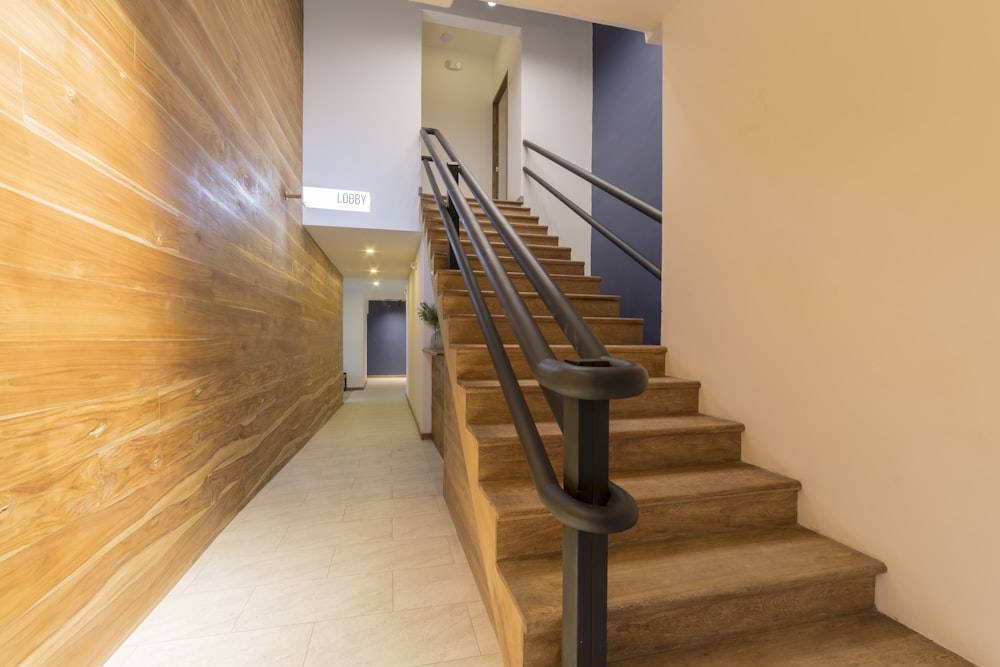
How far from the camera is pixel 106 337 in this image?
1.31 m

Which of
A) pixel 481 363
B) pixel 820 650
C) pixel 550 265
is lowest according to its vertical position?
pixel 820 650

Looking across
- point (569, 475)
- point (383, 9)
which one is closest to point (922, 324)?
point (569, 475)

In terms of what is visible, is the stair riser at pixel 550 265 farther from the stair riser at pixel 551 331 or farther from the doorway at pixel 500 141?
the doorway at pixel 500 141

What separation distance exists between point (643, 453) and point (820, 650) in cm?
76

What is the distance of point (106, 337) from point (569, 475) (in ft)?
4.99

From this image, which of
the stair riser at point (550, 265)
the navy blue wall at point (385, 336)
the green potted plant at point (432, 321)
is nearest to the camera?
the stair riser at point (550, 265)

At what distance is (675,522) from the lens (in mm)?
1455

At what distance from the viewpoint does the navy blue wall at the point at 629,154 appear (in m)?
3.38

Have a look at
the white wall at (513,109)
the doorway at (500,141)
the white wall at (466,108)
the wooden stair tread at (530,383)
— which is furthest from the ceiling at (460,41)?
the wooden stair tread at (530,383)

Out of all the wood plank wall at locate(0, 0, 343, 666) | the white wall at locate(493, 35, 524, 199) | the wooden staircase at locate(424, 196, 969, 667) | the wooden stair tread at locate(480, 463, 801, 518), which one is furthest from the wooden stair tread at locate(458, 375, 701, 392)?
the white wall at locate(493, 35, 524, 199)

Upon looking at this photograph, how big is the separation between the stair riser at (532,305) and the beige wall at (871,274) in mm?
916

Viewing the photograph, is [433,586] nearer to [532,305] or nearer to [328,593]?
[328,593]

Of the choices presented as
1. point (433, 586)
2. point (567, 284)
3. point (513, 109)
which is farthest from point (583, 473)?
point (513, 109)

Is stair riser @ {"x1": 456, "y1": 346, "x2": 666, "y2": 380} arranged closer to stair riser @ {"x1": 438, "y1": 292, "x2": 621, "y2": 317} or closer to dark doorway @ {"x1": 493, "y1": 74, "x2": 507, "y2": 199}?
stair riser @ {"x1": 438, "y1": 292, "x2": 621, "y2": 317}
